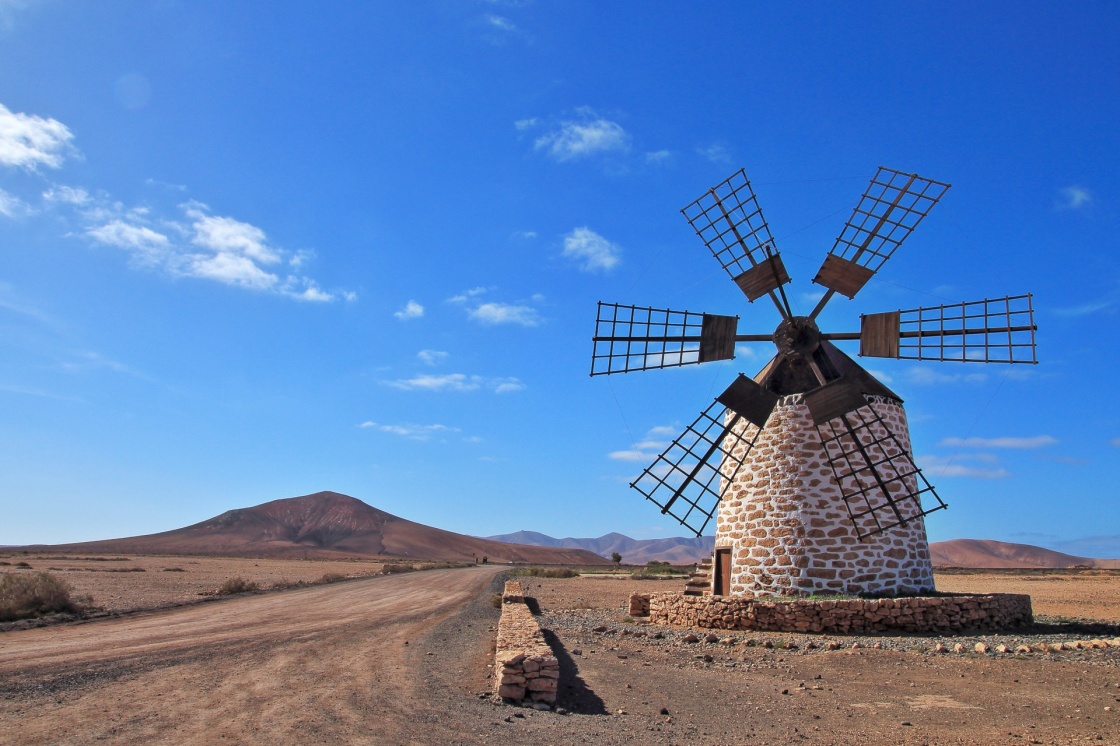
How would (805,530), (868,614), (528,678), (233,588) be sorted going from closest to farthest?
(528,678) < (868,614) < (805,530) < (233,588)

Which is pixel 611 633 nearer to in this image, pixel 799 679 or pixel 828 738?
pixel 799 679

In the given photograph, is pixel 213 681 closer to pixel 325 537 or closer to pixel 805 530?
pixel 805 530

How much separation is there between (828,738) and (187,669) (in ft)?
23.8

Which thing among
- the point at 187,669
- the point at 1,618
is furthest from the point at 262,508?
the point at 187,669

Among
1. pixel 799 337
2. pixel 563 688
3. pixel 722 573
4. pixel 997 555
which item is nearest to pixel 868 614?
pixel 722 573

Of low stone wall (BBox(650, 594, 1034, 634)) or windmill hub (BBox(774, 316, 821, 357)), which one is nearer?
low stone wall (BBox(650, 594, 1034, 634))

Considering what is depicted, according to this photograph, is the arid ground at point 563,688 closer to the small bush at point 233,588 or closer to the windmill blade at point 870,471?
the windmill blade at point 870,471

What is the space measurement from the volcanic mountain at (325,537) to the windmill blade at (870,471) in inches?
3164

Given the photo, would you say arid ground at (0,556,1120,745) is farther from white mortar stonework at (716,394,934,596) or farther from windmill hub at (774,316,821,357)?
windmill hub at (774,316,821,357)

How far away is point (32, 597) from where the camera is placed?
15.1 metres

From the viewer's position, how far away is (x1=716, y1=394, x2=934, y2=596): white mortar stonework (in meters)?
12.9

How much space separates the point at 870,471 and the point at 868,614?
2.82 metres

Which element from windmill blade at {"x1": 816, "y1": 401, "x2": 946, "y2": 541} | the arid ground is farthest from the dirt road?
windmill blade at {"x1": 816, "y1": 401, "x2": 946, "y2": 541}

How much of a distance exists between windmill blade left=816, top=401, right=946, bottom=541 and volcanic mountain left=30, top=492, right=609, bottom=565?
80.4 m
